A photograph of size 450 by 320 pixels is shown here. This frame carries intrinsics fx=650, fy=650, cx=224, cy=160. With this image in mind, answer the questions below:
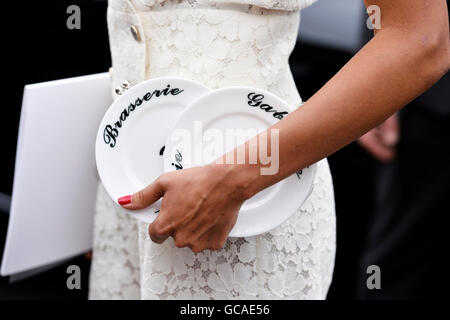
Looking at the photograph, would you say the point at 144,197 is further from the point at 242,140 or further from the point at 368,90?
the point at 368,90

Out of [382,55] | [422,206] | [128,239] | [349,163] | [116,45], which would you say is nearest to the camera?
[382,55]

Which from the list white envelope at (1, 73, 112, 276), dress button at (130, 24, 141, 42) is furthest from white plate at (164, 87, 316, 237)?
white envelope at (1, 73, 112, 276)

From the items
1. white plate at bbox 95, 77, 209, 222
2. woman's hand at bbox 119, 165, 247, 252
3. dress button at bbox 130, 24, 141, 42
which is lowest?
woman's hand at bbox 119, 165, 247, 252

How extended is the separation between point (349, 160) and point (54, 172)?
185cm

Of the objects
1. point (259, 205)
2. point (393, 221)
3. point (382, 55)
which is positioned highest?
point (382, 55)

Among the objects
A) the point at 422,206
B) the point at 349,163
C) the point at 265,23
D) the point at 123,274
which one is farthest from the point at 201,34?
the point at 349,163

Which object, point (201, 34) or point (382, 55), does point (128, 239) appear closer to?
point (201, 34)

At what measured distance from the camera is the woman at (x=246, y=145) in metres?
0.80

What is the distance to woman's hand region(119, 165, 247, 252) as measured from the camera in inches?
31.8

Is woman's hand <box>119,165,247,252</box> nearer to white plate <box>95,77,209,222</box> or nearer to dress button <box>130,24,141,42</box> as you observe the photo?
white plate <box>95,77,209,222</box>

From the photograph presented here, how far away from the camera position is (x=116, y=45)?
0.97 m

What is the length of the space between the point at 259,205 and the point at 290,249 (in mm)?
115

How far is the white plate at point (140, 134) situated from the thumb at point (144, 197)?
0.02 meters
